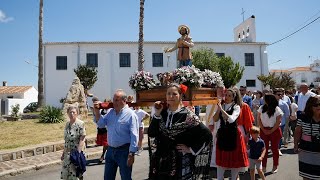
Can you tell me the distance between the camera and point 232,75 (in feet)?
116

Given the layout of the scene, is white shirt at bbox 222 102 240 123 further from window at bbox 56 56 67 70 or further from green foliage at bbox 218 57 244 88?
window at bbox 56 56 67 70

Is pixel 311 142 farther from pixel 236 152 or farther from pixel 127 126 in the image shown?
pixel 127 126

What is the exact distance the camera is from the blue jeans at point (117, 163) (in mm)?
5016

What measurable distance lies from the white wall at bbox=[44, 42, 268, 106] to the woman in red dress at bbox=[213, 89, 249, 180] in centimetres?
3351

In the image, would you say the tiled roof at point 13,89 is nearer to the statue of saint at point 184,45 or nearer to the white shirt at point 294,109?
the white shirt at point 294,109

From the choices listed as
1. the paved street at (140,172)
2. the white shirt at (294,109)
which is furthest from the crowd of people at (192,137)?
the white shirt at (294,109)

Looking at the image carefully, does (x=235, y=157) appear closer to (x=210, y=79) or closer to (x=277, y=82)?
(x=210, y=79)

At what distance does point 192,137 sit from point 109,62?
36667mm

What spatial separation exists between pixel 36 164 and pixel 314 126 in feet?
24.1

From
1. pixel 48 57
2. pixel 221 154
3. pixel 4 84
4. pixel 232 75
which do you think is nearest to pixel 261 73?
pixel 232 75

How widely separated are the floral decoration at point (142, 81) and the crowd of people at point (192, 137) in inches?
11.5

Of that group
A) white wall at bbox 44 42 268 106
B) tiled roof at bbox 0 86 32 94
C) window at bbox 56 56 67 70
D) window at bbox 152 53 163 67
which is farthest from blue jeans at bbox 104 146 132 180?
tiled roof at bbox 0 86 32 94

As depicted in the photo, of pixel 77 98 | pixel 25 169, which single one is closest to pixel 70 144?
pixel 25 169

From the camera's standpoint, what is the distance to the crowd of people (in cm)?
382
